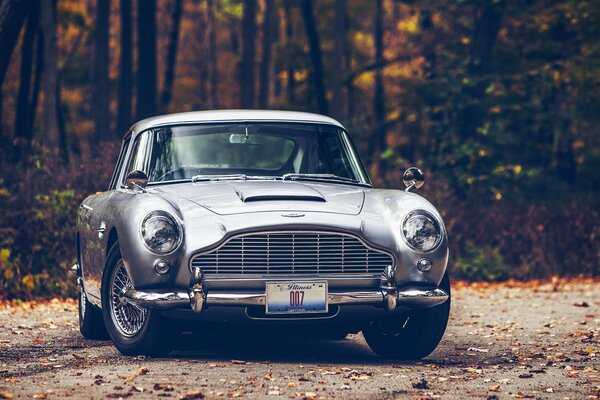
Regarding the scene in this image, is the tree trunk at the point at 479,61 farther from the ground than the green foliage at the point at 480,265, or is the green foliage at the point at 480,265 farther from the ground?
the tree trunk at the point at 479,61

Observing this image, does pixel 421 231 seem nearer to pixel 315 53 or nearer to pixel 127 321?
pixel 127 321

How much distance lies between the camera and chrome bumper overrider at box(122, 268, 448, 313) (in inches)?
299

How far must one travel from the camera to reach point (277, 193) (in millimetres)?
8078

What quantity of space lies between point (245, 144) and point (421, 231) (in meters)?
1.80

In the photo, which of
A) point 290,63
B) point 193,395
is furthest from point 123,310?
point 290,63

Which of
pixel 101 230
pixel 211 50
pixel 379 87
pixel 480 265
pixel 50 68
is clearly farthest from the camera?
pixel 211 50

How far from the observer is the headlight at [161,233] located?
7688 mm

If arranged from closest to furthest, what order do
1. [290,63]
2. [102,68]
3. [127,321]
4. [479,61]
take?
[127,321]
[479,61]
[102,68]
[290,63]

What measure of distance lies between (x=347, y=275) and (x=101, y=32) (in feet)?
67.6

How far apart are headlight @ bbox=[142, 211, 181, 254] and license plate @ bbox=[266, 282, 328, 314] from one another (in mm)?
686

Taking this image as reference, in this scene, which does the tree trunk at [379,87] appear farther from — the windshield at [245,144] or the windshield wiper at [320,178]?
the windshield wiper at [320,178]

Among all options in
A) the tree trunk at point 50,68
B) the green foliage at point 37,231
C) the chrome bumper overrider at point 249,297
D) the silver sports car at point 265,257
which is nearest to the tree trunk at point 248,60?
the tree trunk at point 50,68

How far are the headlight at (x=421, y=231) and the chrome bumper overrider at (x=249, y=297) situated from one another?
0.28 metres

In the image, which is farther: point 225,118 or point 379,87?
point 379,87
